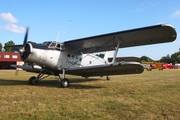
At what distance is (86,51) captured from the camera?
37.8ft

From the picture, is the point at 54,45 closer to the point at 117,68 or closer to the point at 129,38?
the point at 117,68

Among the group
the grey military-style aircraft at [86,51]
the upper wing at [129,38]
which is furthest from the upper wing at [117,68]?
the upper wing at [129,38]

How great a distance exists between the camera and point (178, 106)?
471cm

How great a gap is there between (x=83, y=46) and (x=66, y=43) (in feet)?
3.96

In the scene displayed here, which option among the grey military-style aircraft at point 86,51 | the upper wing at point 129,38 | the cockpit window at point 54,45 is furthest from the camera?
the cockpit window at point 54,45

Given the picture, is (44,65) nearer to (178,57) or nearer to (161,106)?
(161,106)

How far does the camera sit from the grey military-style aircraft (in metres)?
8.26

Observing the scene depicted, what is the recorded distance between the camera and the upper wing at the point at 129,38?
8094mm

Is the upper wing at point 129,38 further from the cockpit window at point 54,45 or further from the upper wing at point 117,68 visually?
the upper wing at point 117,68

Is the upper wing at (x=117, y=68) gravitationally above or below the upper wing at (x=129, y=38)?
below

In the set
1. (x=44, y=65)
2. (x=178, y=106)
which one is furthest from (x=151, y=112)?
(x=44, y=65)

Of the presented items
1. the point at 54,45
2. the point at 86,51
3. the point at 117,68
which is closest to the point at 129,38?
the point at 117,68

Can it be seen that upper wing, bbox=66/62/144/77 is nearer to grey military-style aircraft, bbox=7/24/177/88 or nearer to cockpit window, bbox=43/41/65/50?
grey military-style aircraft, bbox=7/24/177/88

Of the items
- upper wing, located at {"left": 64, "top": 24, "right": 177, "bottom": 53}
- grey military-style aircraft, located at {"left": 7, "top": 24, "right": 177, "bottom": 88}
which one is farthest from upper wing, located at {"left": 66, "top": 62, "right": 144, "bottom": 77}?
upper wing, located at {"left": 64, "top": 24, "right": 177, "bottom": 53}
